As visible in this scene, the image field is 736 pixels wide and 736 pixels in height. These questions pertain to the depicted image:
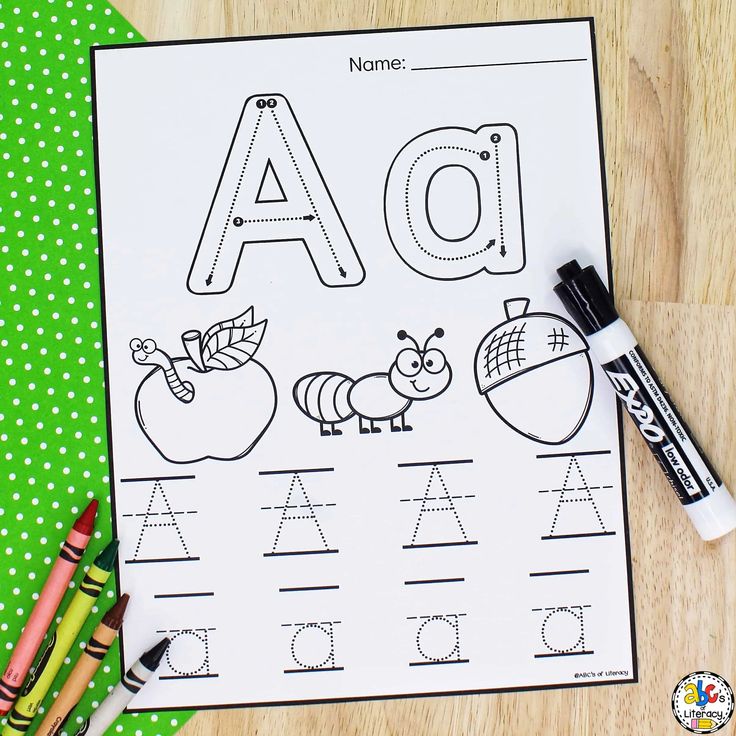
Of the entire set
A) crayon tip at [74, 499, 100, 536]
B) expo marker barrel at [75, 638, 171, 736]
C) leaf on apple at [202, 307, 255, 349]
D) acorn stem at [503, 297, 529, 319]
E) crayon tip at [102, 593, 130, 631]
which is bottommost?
expo marker barrel at [75, 638, 171, 736]

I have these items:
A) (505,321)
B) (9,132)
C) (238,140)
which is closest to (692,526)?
(505,321)

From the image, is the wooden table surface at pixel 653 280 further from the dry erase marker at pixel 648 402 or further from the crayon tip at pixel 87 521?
the crayon tip at pixel 87 521

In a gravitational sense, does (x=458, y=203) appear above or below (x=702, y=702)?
above

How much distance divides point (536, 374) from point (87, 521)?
1.33 ft

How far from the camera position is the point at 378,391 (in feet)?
1.82

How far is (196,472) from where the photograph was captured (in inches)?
21.9

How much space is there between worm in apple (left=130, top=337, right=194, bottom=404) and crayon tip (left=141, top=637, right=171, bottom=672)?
0.21m

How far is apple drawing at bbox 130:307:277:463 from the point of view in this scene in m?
0.56

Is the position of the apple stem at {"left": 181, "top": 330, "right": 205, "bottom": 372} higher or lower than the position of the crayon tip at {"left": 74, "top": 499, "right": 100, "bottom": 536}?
higher

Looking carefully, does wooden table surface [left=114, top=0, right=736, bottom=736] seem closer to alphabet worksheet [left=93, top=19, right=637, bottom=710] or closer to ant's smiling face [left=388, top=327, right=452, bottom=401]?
alphabet worksheet [left=93, top=19, right=637, bottom=710]

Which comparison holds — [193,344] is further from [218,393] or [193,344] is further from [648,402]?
[648,402]

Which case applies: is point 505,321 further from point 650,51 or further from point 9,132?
point 9,132

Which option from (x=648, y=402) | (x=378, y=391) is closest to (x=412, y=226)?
(x=378, y=391)

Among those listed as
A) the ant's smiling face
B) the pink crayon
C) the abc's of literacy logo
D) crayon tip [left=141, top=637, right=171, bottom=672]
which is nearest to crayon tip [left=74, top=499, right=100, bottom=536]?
the pink crayon
